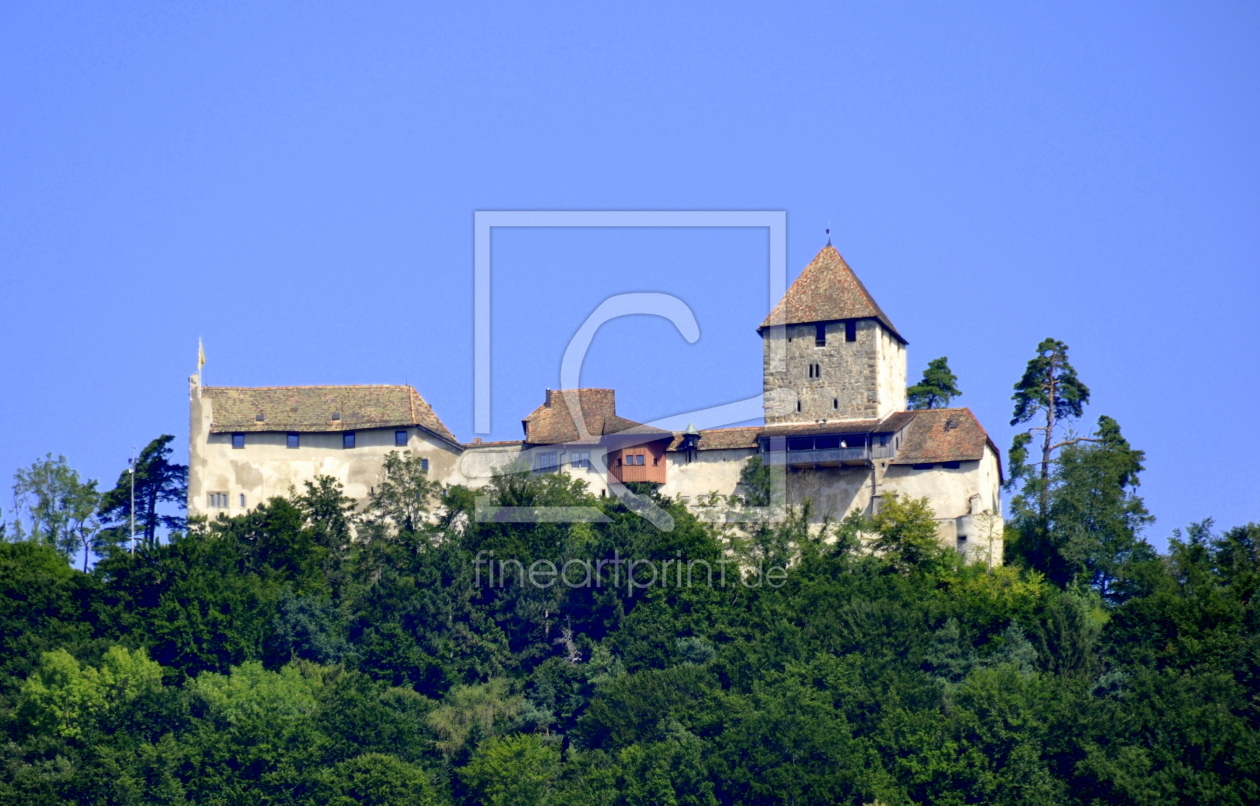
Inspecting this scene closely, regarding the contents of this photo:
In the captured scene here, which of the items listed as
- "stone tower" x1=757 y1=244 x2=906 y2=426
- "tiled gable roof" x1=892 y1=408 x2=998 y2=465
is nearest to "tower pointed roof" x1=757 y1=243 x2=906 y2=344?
"stone tower" x1=757 y1=244 x2=906 y2=426

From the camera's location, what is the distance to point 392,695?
64375 millimetres

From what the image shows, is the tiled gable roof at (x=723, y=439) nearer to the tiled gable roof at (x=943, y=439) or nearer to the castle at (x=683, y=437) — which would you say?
the castle at (x=683, y=437)

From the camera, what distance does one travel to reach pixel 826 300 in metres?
74.5

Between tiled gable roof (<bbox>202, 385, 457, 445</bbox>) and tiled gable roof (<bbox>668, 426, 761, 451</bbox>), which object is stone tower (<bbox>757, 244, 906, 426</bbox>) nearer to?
tiled gable roof (<bbox>668, 426, 761, 451</bbox>)

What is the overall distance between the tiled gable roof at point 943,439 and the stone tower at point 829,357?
139 centimetres

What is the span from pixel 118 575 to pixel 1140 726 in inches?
1137

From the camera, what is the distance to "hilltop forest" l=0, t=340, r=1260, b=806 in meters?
59.5

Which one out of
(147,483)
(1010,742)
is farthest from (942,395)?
(147,483)

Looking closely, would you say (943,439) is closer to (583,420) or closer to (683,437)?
(683,437)

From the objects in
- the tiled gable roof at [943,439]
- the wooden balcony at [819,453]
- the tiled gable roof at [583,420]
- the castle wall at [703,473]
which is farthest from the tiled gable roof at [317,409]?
the tiled gable roof at [943,439]

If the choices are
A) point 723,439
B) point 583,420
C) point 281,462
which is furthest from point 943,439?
point 281,462

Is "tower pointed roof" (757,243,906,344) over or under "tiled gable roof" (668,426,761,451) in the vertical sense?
over

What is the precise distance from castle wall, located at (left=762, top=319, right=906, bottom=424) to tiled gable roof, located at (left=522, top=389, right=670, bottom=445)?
392 centimetres

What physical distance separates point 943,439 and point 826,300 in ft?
21.3
